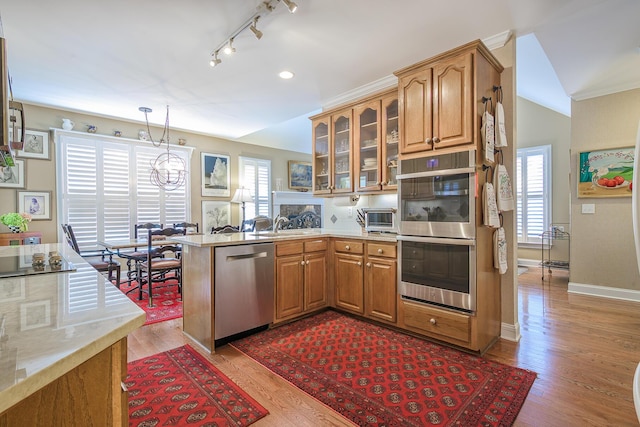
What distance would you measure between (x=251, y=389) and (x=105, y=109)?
16.0 ft

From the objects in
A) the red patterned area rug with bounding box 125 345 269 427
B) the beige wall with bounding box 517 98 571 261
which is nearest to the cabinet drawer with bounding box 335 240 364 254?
the red patterned area rug with bounding box 125 345 269 427

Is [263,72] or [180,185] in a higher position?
[263,72]

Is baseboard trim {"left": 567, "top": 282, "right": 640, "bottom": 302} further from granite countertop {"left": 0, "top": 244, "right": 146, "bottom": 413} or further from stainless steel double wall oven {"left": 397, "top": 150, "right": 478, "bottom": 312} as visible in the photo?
granite countertop {"left": 0, "top": 244, "right": 146, "bottom": 413}

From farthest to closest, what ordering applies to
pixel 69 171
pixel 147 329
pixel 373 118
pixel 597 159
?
pixel 69 171 < pixel 597 159 < pixel 373 118 < pixel 147 329

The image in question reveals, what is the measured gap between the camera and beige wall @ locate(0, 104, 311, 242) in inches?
174

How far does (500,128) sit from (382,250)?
1.45 meters

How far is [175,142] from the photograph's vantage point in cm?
589

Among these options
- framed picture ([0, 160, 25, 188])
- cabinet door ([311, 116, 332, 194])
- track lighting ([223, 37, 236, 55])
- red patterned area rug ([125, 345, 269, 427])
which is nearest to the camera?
red patterned area rug ([125, 345, 269, 427])

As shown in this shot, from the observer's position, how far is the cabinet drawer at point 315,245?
319 centimetres

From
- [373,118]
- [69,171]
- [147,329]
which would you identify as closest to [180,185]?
[69,171]

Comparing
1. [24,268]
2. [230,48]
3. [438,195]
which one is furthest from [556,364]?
[230,48]

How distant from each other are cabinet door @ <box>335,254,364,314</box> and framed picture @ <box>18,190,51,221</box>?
447 cm

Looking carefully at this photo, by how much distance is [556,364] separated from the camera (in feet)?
7.36

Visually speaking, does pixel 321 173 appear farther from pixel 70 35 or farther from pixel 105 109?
pixel 105 109
